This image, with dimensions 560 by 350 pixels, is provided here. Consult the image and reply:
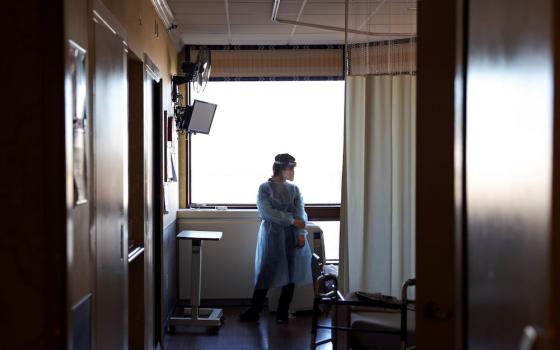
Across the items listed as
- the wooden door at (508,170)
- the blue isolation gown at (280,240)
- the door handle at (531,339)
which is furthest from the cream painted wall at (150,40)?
the door handle at (531,339)

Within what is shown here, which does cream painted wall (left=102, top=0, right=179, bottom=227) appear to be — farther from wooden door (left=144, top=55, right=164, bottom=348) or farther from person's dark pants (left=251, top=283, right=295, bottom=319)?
person's dark pants (left=251, top=283, right=295, bottom=319)

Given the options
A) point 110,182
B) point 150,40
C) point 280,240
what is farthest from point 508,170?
point 280,240

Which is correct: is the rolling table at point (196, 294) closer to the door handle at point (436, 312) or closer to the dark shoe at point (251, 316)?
the dark shoe at point (251, 316)

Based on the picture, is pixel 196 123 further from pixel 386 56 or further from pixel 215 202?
pixel 386 56

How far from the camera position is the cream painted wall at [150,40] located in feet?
11.4

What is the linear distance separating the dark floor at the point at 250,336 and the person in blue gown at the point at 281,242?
147 mm

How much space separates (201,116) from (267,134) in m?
0.98

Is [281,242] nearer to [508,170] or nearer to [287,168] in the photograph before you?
[287,168]

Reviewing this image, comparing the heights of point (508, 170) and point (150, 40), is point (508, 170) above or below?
below

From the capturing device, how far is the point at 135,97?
13.3 feet

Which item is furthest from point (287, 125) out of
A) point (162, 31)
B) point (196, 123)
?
point (162, 31)

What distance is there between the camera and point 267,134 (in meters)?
6.99

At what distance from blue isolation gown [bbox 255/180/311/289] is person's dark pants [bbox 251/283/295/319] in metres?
0.09

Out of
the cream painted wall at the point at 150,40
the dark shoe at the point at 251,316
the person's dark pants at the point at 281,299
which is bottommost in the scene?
the dark shoe at the point at 251,316
